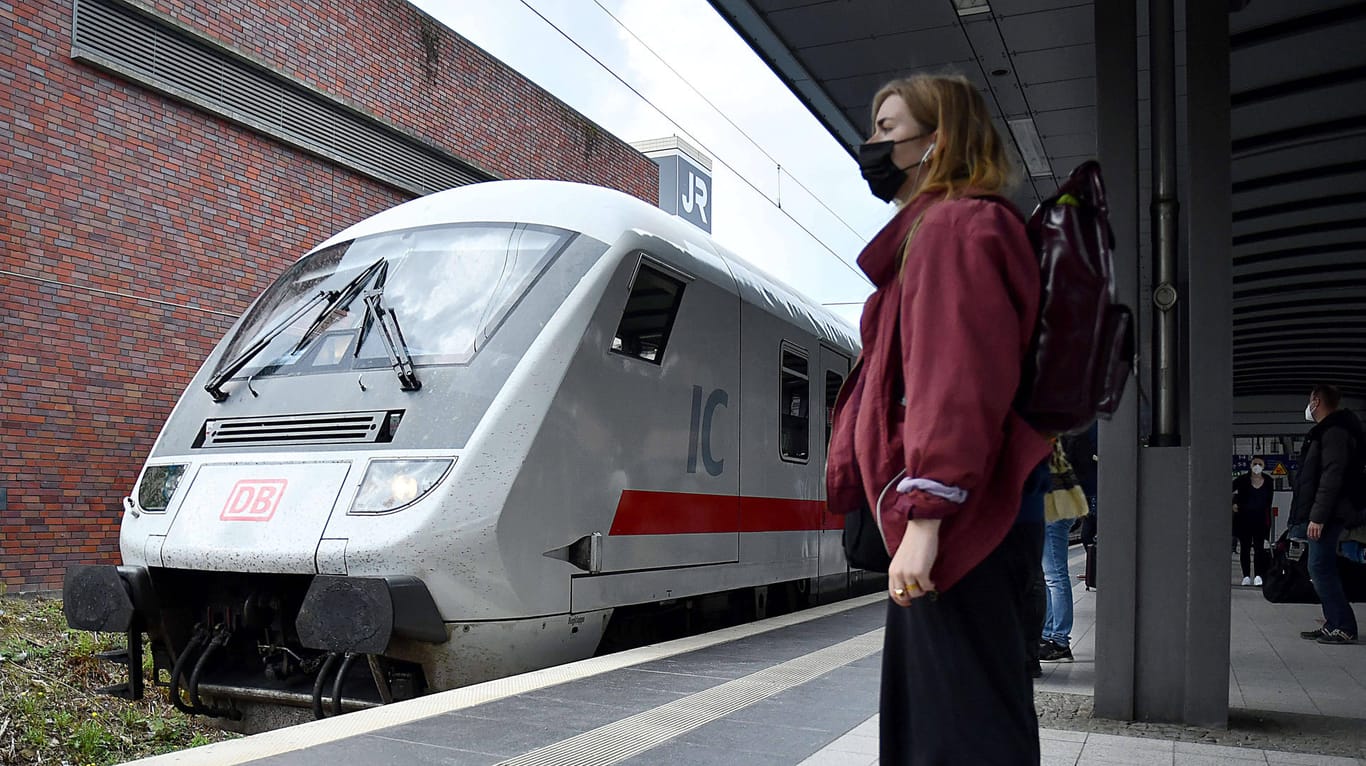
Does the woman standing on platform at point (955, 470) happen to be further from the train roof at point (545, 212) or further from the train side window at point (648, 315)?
the train roof at point (545, 212)

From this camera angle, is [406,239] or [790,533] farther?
[790,533]

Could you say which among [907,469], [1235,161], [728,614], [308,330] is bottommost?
[728,614]

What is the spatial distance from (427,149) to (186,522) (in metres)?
10.3

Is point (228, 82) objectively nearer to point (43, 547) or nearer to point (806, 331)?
point (43, 547)

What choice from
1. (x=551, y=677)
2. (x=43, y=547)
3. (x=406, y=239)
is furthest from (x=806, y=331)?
(x=43, y=547)

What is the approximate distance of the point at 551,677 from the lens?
504cm

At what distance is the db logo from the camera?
517cm

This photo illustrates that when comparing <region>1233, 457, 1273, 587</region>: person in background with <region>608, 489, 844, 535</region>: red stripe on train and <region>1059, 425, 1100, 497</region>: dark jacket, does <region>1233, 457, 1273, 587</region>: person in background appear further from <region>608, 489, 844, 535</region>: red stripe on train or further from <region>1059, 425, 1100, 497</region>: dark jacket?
<region>1059, 425, 1100, 497</region>: dark jacket

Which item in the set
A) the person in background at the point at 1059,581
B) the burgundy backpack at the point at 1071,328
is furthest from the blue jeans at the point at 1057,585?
the burgundy backpack at the point at 1071,328

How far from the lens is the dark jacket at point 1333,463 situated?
7203 mm

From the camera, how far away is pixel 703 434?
704cm

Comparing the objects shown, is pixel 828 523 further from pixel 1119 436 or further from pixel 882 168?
pixel 882 168

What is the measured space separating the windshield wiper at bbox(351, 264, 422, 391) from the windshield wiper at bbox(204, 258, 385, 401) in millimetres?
112

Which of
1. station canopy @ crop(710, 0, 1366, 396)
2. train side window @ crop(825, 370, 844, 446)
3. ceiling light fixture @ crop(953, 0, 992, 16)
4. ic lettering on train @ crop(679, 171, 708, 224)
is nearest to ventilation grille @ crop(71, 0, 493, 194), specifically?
station canopy @ crop(710, 0, 1366, 396)
